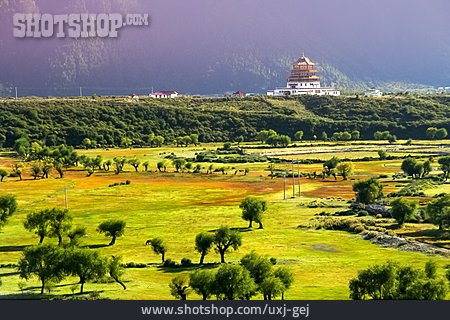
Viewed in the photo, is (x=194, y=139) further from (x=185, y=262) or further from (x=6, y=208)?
(x=185, y=262)

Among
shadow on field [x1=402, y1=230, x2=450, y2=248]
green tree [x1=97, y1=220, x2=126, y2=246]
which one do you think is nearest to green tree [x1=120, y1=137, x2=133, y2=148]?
green tree [x1=97, y1=220, x2=126, y2=246]

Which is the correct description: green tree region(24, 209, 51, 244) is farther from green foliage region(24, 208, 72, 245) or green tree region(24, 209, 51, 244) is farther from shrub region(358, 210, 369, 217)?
shrub region(358, 210, 369, 217)

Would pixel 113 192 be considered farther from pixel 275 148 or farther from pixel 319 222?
pixel 275 148

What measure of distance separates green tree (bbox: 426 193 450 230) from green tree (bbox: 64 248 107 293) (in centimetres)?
2401

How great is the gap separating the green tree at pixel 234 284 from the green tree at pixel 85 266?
23.9 feet

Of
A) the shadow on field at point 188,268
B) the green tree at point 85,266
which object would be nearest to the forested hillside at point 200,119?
the shadow on field at point 188,268

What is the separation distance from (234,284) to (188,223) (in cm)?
2652

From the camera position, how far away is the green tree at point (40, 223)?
142 ft

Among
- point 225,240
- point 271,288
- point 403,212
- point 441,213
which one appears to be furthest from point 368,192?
point 271,288

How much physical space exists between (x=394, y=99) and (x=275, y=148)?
52.9 meters

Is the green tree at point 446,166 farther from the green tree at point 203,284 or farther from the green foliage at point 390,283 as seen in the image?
the green tree at point 203,284

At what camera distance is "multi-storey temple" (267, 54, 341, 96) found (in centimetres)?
18538

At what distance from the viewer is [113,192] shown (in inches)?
2768

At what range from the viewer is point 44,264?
31.9m
